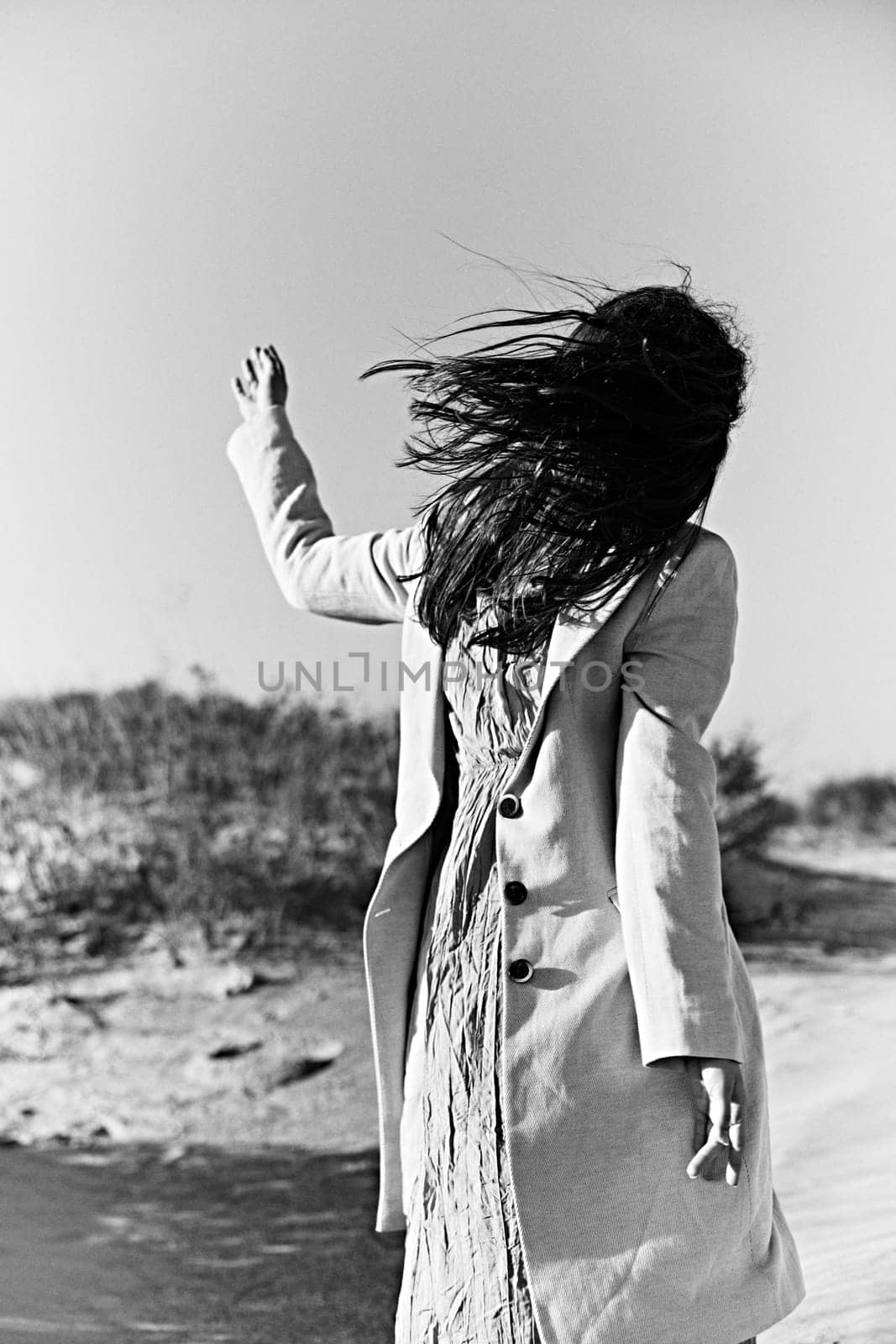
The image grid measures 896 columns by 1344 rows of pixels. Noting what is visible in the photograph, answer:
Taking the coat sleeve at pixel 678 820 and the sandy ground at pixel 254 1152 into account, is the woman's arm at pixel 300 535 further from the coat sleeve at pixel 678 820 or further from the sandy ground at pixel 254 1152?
the sandy ground at pixel 254 1152

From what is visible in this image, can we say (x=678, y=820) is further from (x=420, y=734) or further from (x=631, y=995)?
(x=420, y=734)

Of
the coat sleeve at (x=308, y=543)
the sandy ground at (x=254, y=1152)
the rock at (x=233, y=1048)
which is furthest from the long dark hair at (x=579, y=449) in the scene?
the rock at (x=233, y=1048)

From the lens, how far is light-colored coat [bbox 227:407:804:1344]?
966 millimetres

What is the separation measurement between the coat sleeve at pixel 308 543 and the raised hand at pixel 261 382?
17 millimetres

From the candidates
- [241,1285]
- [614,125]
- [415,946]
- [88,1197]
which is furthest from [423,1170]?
[614,125]

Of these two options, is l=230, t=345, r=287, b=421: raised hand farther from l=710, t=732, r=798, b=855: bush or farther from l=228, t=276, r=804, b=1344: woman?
l=710, t=732, r=798, b=855: bush

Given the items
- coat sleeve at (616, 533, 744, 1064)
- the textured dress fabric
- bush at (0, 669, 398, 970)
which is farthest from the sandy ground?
coat sleeve at (616, 533, 744, 1064)

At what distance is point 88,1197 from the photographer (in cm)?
317

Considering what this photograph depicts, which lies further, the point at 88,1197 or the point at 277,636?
the point at 277,636

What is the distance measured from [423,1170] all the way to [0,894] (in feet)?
12.2

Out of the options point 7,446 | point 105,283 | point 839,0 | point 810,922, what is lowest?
point 810,922

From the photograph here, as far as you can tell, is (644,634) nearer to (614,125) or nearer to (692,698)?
(692,698)

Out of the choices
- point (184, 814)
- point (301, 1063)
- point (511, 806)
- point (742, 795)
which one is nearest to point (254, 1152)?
point (301, 1063)

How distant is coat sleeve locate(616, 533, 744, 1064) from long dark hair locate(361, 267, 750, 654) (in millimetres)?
57
